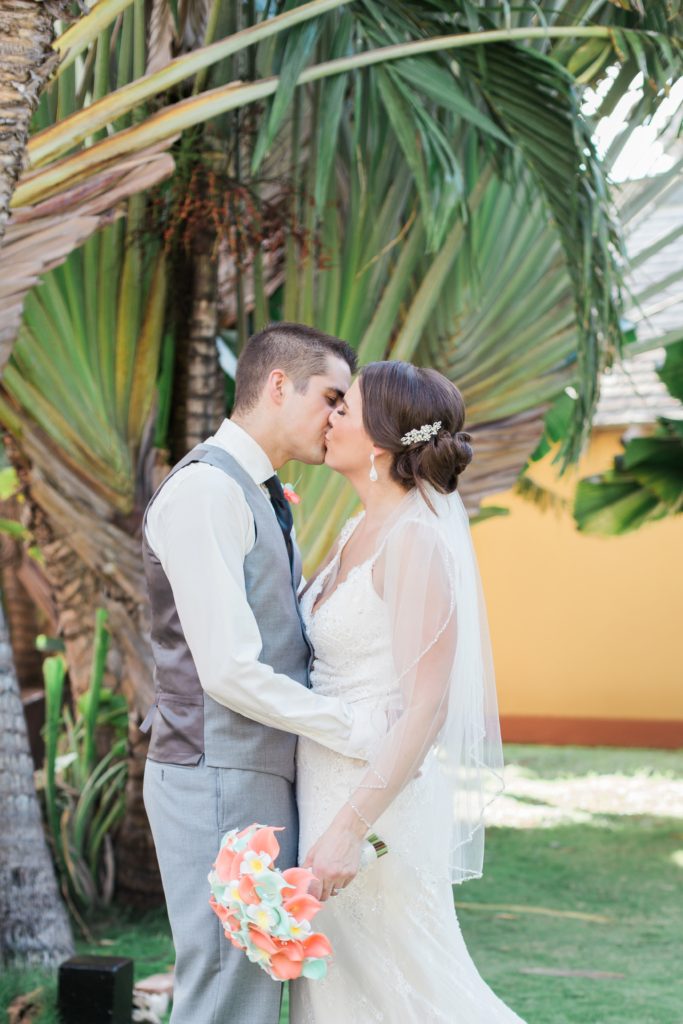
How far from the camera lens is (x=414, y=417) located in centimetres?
311

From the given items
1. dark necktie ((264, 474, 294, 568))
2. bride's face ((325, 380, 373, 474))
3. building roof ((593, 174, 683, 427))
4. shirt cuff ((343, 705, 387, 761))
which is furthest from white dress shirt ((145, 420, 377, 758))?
building roof ((593, 174, 683, 427))

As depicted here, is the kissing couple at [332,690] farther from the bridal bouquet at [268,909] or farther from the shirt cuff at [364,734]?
the bridal bouquet at [268,909]

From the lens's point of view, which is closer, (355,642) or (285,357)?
(355,642)

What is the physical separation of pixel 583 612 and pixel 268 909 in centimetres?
1004

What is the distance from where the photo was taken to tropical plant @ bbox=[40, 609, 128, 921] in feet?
19.2

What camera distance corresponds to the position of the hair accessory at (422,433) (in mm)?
3115

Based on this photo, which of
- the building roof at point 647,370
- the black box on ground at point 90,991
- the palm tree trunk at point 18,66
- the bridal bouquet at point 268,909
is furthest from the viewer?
the building roof at point 647,370

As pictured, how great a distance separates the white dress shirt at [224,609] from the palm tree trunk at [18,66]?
133cm

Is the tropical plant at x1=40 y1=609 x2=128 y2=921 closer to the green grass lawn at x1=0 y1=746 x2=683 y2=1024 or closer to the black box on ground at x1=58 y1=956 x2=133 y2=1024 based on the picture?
the green grass lawn at x1=0 y1=746 x2=683 y2=1024

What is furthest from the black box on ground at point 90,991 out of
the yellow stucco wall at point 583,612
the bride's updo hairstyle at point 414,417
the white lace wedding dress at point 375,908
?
the yellow stucco wall at point 583,612

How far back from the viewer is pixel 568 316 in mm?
6434

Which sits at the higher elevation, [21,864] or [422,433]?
[422,433]

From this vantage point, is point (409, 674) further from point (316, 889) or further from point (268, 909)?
point (268, 909)

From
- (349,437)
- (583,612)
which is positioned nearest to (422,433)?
(349,437)
